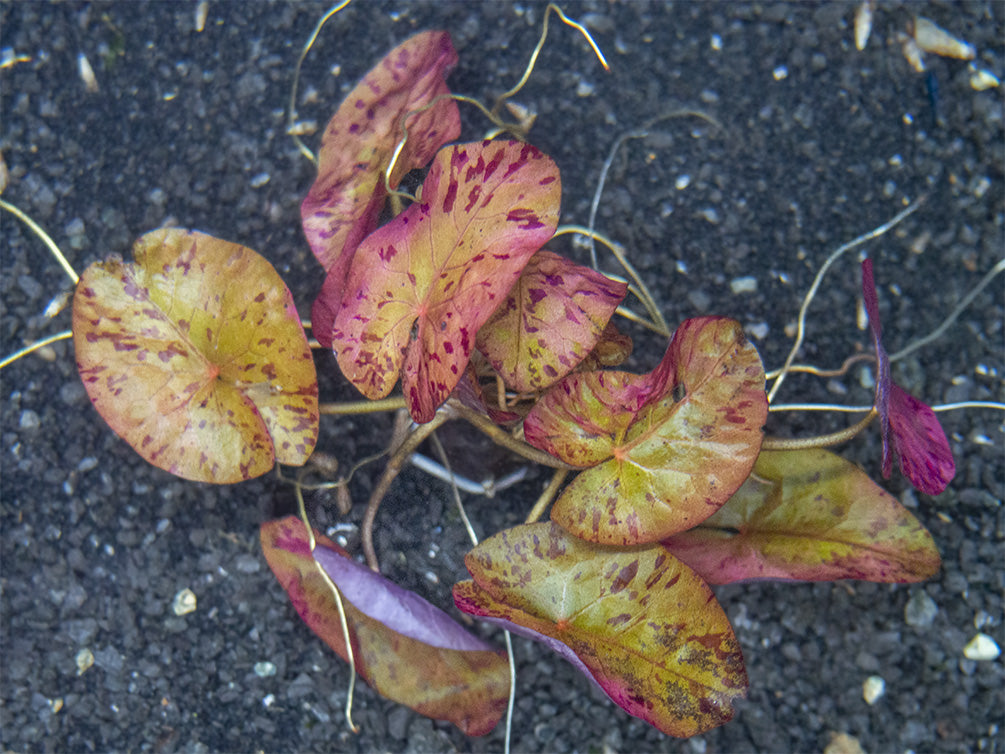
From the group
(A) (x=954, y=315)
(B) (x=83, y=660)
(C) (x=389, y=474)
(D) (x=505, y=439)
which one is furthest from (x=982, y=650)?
(B) (x=83, y=660)

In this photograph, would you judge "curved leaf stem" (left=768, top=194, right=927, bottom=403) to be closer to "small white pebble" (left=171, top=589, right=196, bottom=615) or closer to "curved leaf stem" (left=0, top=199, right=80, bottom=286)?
"small white pebble" (left=171, top=589, right=196, bottom=615)

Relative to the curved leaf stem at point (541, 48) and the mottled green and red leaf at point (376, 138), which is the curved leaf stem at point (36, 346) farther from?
the curved leaf stem at point (541, 48)

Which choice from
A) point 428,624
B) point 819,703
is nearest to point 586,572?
point 428,624

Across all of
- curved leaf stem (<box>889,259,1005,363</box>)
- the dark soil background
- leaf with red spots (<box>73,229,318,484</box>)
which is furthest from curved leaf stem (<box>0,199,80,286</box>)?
curved leaf stem (<box>889,259,1005,363</box>)

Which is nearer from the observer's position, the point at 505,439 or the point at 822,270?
the point at 505,439

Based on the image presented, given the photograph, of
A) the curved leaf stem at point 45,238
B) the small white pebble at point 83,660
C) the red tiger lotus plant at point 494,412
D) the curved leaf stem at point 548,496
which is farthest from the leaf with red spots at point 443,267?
the small white pebble at point 83,660

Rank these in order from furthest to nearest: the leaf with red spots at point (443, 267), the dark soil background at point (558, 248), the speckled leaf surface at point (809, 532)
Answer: the dark soil background at point (558, 248) → the speckled leaf surface at point (809, 532) → the leaf with red spots at point (443, 267)

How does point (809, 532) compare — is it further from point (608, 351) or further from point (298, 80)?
point (298, 80)
